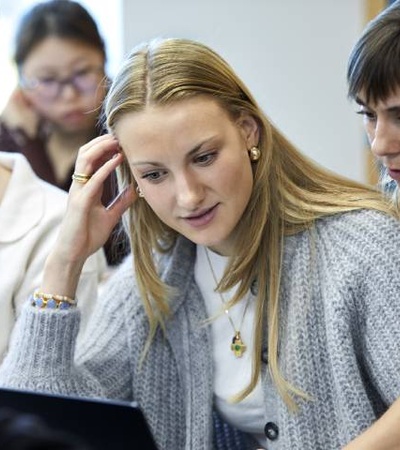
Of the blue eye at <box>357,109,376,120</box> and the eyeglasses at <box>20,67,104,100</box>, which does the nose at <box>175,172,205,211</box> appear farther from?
the eyeglasses at <box>20,67,104,100</box>

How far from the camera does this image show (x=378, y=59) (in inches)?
45.7

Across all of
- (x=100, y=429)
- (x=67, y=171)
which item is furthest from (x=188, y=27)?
(x=100, y=429)

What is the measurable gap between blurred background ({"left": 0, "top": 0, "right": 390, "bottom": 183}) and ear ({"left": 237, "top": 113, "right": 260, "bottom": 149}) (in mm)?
1897

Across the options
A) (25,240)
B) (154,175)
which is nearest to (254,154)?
(154,175)

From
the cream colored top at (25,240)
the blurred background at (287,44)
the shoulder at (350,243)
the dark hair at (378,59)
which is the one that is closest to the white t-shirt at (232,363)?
the shoulder at (350,243)

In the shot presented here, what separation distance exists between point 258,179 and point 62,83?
3.88 feet

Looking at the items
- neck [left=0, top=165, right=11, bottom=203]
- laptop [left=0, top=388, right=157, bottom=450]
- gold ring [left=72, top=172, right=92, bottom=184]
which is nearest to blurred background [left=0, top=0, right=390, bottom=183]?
neck [left=0, top=165, right=11, bottom=203]

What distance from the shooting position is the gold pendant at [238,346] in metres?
1.38

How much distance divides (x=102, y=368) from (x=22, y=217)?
1.10 ft

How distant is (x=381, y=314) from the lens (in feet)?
3.93

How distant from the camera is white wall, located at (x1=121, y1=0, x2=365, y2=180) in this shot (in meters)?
3.17

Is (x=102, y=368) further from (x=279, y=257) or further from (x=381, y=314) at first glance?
(x=381, y=314)

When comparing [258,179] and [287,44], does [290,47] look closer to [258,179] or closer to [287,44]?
[287,44]

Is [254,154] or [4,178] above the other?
[254,154]
